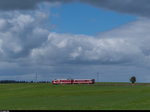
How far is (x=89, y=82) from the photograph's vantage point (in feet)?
482

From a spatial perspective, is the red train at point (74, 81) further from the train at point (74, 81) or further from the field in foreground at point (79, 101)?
the field in foreground at point (79, 101)

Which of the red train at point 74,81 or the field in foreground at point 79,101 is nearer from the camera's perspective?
the field in foreground at point 79,101

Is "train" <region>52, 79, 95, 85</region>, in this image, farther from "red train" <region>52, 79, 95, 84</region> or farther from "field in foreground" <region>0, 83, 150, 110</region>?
"field in foreground" <region>0, 83, 150, 110</region>

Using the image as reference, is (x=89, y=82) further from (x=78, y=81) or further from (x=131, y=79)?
(x=131, y=79)

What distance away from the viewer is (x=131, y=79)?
176 meters

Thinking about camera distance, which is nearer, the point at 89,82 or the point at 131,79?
the point at 89,82

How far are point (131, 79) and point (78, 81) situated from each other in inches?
1663

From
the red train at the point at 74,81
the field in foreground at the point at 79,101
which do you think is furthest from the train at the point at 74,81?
the field in foreground at the point at 79,101

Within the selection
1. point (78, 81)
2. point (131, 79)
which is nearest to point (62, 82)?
point (78, 81)

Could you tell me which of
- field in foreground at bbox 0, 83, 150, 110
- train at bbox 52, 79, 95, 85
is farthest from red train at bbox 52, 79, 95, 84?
field in foreground at bbox 0, 83, 150, 110

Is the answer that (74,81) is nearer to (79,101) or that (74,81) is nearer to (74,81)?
(74,81)

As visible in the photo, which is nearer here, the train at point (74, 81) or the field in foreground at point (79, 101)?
the field in foreground at point (79, 101)

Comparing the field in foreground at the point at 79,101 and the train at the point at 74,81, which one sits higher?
the train at the point at 74,81

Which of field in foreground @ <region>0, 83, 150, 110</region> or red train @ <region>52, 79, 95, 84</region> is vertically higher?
red train @ <region>52, 79, 95, 84</region>
